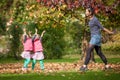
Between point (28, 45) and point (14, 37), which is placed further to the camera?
point (14, 37)

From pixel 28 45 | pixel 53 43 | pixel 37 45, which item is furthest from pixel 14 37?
pixel 37 45

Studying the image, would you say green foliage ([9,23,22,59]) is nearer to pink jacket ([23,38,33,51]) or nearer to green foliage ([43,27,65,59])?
green foliage ([43,27,65,59])

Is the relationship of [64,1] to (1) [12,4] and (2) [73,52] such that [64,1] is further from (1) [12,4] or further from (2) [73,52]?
(2) [73,52]

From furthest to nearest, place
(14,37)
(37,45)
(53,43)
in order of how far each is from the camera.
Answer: (53,43), (14,37), (37,45)

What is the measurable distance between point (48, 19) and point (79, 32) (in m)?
24.9

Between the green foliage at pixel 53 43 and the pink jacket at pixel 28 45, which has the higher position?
the pink jacket at pixel 28 45

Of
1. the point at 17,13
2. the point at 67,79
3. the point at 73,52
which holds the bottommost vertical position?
the point at 73,52

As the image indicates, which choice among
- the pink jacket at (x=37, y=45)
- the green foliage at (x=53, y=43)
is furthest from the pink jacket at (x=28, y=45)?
the green foliage at (x=53, y=43)

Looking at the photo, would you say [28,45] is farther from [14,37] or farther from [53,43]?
[53,43]

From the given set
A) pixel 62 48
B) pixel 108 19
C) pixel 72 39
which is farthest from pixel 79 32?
pixel 108 19

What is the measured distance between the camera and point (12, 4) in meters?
28.4

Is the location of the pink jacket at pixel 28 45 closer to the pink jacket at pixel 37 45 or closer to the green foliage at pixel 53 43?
the pink jacket at pixel 37 45

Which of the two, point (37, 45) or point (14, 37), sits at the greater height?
point (37, 45)

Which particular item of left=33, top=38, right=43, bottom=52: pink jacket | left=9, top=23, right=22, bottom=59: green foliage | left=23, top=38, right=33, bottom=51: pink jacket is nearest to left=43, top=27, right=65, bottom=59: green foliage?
left=9, top=23, right=22, bottom=59: green foliage
